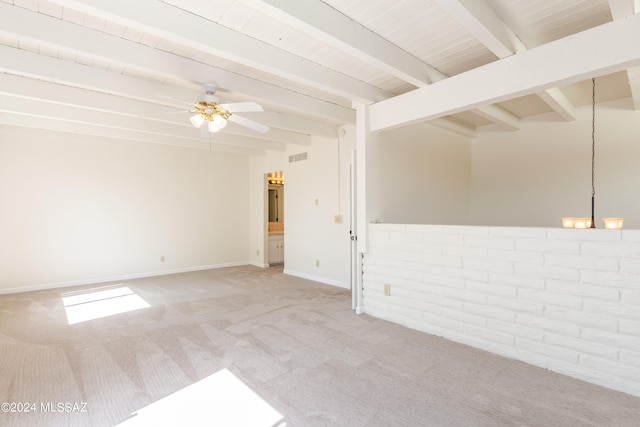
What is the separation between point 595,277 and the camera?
7.97ft

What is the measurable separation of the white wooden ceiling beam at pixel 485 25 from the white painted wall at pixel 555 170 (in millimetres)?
2834

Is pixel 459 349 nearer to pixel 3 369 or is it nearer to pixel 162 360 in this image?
pixel 162 360

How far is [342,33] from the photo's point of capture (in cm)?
247

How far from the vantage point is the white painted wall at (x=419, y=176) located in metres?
4.23

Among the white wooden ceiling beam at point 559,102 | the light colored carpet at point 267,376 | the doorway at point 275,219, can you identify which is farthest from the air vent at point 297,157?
the white wooden ceiling beam at point 559,102

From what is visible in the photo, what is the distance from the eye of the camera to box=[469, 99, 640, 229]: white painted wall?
4441mm

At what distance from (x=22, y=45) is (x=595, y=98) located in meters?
6.87

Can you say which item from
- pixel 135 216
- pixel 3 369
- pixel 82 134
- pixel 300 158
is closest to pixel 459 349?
pixel 3 369

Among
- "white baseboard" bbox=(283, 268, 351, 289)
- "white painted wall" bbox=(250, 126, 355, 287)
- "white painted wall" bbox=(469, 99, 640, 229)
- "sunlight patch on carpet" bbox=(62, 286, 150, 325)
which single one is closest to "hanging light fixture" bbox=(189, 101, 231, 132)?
"white painted wall" bbox=(250, 126, 355, 287)

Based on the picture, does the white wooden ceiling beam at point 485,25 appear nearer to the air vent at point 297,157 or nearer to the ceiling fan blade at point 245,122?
the ceiling fan blade at point 245,122

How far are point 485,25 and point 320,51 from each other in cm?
142

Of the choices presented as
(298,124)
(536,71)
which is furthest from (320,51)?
(298,124)

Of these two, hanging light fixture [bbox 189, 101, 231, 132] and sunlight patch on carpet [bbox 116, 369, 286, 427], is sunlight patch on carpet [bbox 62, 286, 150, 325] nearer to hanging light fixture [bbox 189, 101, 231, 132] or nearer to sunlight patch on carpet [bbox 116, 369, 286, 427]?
sunlight patch on carpet [bbox 116, 369, 286, 427]

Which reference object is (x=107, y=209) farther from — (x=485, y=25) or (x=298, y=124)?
(x=485, y=25)
